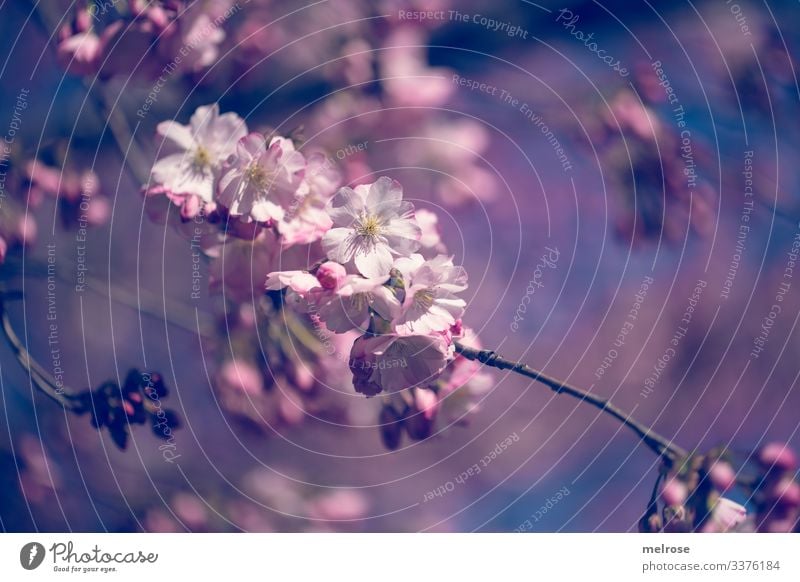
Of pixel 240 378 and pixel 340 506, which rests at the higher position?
pixel 240 378

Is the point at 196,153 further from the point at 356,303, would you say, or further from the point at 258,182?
the point at 356,303

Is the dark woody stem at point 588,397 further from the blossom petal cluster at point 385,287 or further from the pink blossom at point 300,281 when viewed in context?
the pink blossom at point 300,281

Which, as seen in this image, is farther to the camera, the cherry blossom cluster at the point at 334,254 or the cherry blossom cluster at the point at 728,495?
the cherry blossom cluster at the point at 728,495

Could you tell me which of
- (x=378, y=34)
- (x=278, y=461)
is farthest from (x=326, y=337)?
(x=378, y=34)

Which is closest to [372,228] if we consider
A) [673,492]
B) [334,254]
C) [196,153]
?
[334,254]
